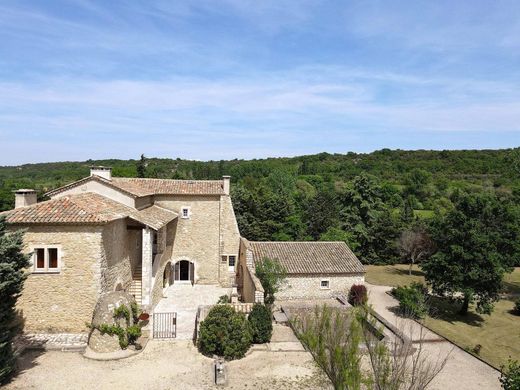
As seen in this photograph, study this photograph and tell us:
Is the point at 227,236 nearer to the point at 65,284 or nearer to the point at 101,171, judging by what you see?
the point at 101,171

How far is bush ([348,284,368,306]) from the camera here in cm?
2441

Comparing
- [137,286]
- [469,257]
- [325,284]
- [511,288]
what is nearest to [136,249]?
[137,286]

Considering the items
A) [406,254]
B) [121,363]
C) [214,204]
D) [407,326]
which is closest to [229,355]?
[121,363]

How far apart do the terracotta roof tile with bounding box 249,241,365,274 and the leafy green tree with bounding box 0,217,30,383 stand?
48.1 ft

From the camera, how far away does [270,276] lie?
895 inches

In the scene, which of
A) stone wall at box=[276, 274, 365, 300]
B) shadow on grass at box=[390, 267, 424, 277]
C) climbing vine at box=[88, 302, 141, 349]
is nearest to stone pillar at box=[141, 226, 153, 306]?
climbing vine at box=[88, 302, 141, 349]

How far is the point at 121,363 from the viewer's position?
14.6 m

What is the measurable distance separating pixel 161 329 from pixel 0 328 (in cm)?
725

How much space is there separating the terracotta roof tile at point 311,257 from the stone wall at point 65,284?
36.9 ft

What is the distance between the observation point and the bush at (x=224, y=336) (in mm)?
15453

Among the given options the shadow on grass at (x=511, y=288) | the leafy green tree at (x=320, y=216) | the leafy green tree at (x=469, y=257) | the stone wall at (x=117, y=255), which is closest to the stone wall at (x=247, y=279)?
the stone wall at (x=117, y=255)

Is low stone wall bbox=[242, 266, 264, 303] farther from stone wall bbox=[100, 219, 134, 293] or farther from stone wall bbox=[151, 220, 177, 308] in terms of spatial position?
stone wall bbox=[100, 219, 134, 293]

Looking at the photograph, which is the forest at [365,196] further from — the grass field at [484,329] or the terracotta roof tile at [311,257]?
the terracotta roof tile at [311,257]

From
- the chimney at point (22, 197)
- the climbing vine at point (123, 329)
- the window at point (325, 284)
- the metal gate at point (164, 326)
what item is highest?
the chimney at point (22, 197)
